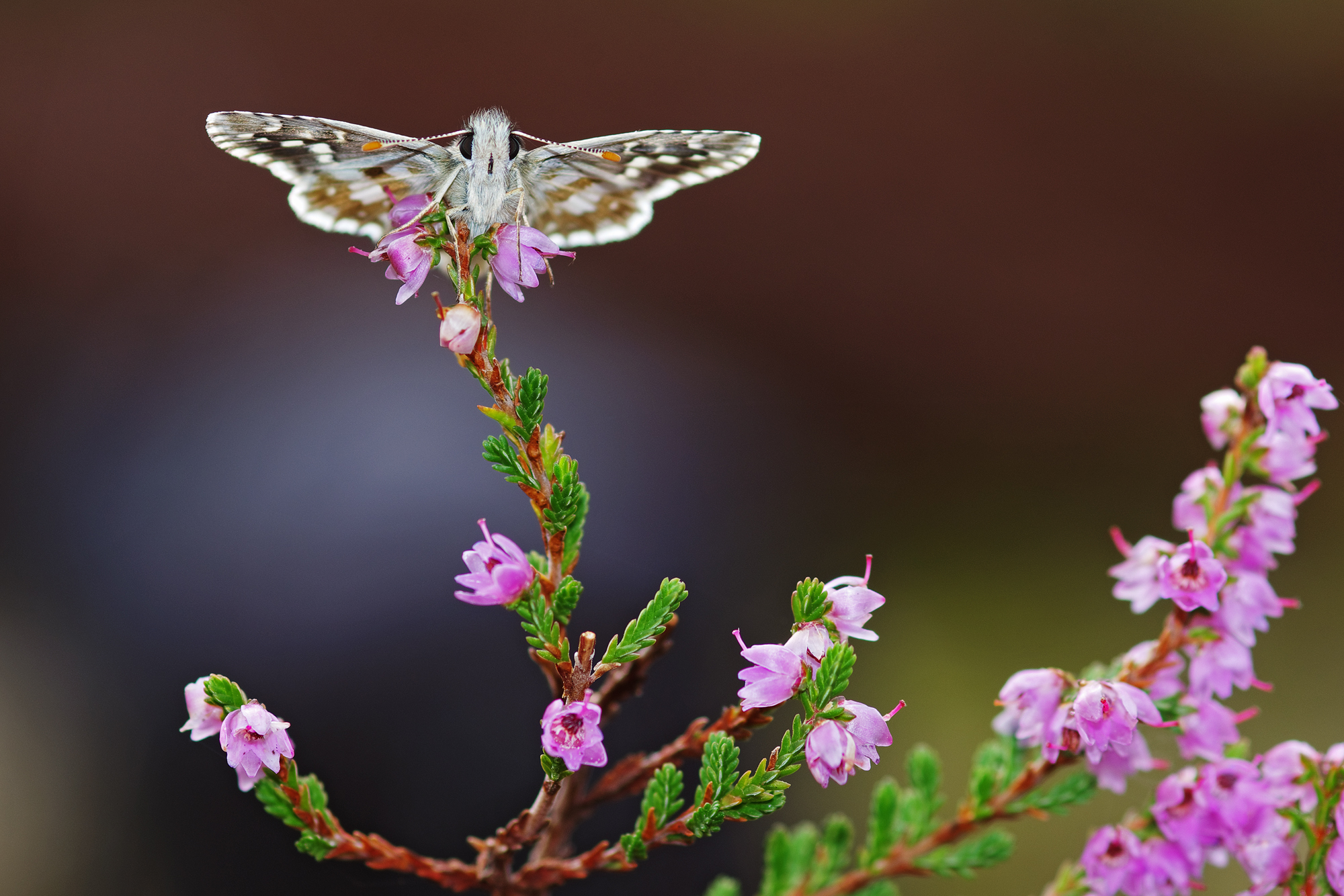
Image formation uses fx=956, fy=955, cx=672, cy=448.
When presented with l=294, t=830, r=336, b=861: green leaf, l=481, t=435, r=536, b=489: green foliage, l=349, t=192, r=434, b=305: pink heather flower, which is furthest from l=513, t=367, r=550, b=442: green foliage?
l=294, t=830, r=336, b=861: green leaf

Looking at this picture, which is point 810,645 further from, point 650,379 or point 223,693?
point 650,379

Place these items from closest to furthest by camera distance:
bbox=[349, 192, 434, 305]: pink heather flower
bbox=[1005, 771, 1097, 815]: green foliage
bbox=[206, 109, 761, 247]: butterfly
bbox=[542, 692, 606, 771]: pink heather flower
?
bbox=[542, 692, 606, 771]: pink heather flower → bbox=[349, 192, 434, 305]: pink heather flower → bbox=[206, 109, 761, 247]: butterfly → bbox=[1005, 771, 1097, 815]: green foliage

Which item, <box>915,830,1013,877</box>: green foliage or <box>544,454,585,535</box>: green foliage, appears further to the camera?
<box>915,830,1013,877</box>: green foliage

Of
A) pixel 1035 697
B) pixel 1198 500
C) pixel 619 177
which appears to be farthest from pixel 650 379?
pixel 1035 697

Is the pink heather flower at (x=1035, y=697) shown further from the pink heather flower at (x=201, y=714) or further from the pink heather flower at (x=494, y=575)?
the pink heather flower at (x=201, y=714)

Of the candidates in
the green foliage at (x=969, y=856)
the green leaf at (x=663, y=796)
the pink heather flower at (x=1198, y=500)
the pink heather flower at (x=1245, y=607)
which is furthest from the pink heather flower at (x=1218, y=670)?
the green leaf at (x=663, y=796)

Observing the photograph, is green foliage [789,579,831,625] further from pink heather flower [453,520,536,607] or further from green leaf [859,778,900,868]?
green leaf [859,778,900,868]
